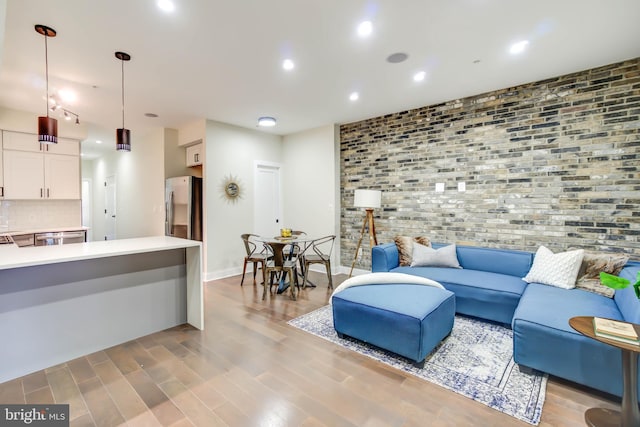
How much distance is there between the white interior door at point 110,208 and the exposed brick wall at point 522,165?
22.6 ft

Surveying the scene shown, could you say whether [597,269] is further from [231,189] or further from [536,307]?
[231,189]

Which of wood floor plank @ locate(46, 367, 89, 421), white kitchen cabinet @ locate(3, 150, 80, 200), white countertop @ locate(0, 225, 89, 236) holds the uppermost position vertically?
white kitchen cabinet @ locate(3, 150, 80, 200)

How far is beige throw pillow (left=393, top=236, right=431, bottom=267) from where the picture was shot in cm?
414

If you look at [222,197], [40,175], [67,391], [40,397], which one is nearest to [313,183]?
[222,197]

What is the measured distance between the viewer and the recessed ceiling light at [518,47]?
2.75 meters

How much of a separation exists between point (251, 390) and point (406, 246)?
2844 millimetres

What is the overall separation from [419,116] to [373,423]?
4239 millimetres

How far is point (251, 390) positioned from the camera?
213 cm

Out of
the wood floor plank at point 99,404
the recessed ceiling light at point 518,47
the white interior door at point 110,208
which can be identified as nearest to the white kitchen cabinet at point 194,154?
the white interior door at point 110,208

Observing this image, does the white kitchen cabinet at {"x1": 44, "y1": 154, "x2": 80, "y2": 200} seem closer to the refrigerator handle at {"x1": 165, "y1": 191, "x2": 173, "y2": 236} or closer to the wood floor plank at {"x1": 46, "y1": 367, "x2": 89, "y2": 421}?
the refrigerator handle at {"x1": 165, "y1": 191, "x2": 173, "y2": 236}

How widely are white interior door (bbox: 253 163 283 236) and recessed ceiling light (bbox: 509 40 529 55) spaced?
176 inches

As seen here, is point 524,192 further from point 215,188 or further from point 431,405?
point 215,188

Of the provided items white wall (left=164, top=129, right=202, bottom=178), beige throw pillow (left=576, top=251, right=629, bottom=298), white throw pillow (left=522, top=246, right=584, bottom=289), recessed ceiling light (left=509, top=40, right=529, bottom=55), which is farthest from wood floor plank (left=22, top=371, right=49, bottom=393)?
recessed ceiling light (left=509, top=40, right=529, bottom=55)

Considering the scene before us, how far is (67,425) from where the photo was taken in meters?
1.77
